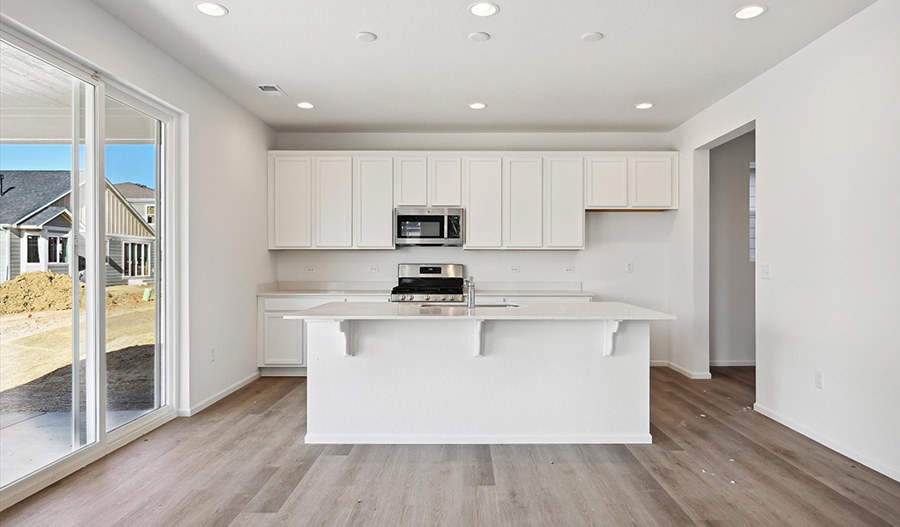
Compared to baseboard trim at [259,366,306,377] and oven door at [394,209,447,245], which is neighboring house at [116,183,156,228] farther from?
oven door at [394,209,447,245]

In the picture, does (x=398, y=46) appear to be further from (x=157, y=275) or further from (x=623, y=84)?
(x=157, y=275)

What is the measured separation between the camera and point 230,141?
4.23 meters

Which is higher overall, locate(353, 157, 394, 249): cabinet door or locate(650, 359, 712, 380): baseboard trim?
locate(353, 157, 394, 249): cabinet door

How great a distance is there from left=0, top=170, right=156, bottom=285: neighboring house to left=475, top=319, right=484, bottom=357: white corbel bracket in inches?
87.9

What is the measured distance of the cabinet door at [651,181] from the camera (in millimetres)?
5023

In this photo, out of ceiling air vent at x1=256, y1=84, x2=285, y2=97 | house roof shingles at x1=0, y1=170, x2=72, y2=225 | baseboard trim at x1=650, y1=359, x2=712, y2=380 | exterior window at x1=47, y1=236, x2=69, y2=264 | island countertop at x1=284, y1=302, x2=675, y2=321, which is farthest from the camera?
baseboard trim at x1=650, y1=359, x2=712, y2=380

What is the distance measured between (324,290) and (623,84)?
346 centimetres

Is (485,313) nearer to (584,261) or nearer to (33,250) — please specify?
(33,250)

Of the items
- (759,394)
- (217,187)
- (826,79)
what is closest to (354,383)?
(217,187)

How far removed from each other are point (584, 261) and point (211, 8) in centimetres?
410

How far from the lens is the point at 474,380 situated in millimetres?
3068

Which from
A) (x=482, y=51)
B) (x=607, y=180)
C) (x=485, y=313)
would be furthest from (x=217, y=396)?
(x=607, y=180)

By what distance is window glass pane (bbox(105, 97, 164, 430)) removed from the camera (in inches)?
118

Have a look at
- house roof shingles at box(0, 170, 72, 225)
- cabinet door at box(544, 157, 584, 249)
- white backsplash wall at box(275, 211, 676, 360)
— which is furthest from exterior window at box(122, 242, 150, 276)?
cabinet door at box(544, 157, 584, 249)
